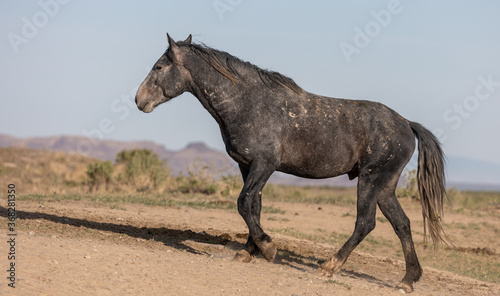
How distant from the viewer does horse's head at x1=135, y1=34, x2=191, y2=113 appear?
830 centimetres

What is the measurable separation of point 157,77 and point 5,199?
5.80 metres

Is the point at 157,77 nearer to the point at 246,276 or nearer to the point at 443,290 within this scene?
the point at 246,276

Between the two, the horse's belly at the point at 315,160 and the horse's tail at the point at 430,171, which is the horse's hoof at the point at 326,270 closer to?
the horse's belly at the point at 315,160

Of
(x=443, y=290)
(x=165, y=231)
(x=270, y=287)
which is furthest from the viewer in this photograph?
(x=165, y=231)

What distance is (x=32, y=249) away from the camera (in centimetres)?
711

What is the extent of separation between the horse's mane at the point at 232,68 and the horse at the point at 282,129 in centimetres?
1

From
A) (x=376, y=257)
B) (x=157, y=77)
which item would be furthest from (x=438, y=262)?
(x=157, y=77)

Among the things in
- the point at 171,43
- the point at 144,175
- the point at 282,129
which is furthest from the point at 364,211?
the point at 144,175

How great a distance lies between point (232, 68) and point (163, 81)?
98 centimetres

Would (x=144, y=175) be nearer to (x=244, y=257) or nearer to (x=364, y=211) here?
(x=244, y=257)

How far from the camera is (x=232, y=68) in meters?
8.36

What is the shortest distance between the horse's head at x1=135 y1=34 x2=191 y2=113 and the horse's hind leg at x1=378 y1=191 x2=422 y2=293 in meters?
3.40

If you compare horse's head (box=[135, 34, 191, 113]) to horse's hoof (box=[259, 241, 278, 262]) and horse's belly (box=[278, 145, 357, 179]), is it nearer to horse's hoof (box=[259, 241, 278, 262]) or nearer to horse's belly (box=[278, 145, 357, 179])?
horse's belly (box=[278, 145, 357, 179])

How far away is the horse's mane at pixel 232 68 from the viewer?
A: 831 centimetres
